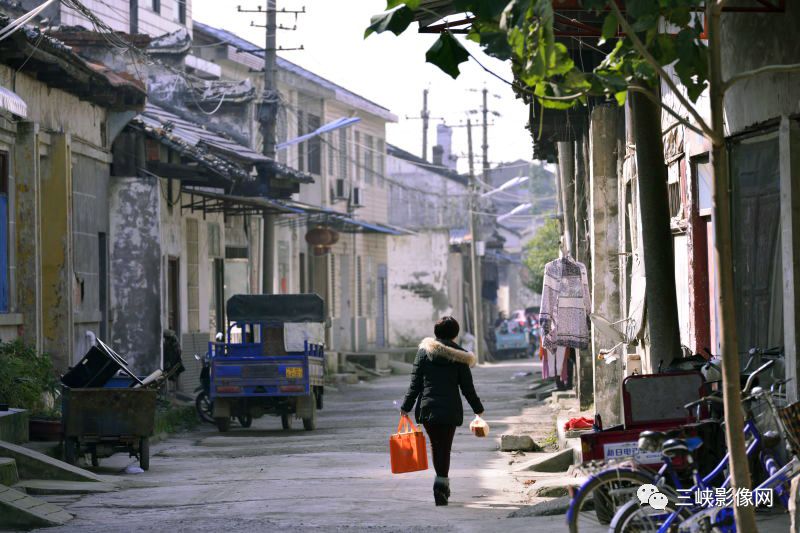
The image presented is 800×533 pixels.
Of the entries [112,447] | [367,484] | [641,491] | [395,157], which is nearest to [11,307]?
[112,447]

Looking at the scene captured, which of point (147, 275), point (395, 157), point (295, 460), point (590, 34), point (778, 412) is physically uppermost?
point (395, 157)

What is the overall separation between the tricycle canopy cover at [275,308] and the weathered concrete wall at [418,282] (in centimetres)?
2871

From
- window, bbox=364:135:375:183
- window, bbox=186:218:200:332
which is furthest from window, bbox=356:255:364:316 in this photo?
window, bbox=186:218:200:332

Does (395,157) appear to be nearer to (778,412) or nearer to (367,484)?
(367,484)

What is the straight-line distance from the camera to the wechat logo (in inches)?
276

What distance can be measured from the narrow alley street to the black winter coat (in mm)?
800

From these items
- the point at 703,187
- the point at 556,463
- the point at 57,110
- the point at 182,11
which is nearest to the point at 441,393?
the point at 703,187

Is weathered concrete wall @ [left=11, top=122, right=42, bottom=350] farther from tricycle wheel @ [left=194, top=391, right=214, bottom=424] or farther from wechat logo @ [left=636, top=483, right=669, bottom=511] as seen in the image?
wechat logo @ [left=636, top=483, right=669, bottom=511]

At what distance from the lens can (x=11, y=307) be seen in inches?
682

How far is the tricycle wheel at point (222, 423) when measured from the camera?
68.7 ft

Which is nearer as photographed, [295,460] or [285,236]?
[295,460]

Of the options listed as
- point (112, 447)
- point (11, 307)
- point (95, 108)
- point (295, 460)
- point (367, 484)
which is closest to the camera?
point (367, 484)

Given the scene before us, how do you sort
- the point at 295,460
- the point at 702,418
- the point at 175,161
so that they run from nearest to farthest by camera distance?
the point at 702,418
the point at 295,460
the point at 175,161

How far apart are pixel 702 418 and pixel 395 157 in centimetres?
5275
